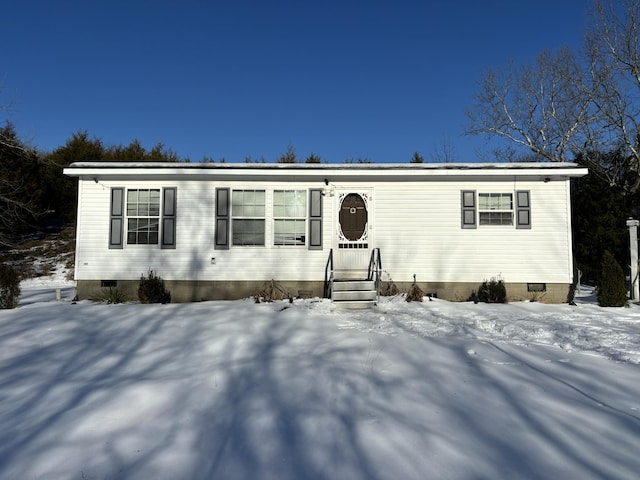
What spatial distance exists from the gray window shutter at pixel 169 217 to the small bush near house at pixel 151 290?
94 cm

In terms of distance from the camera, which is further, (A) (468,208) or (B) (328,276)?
(A) (468,208)

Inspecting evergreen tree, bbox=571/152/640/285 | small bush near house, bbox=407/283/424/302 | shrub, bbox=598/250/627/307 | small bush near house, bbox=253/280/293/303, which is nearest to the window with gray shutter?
small bush near house, bbox=407/283/424/302

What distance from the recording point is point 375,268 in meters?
10.3

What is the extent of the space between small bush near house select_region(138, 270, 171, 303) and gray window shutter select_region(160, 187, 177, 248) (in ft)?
3.10

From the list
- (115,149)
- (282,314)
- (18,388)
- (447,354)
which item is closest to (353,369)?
(447,354)

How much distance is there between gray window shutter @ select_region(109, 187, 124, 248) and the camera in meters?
10.5

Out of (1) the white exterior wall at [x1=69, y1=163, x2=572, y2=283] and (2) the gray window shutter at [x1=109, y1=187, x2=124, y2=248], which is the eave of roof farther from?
(2) the gray window shutter at [x1=109, y1=187, x2=124, y2=248]

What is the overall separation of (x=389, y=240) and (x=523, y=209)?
3.49 meters

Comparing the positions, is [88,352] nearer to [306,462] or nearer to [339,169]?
[306,462]

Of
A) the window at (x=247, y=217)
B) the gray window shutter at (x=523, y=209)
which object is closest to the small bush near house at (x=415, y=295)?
the gray window shutter at (x=523, y=209)

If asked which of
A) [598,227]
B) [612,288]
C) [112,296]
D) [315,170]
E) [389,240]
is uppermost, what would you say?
[315,170]

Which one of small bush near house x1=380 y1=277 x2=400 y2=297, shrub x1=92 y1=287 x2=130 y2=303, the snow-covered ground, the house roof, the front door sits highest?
the house roof

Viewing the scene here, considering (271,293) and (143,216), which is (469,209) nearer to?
(271,293)

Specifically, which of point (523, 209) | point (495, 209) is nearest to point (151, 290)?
point (495, 209)
